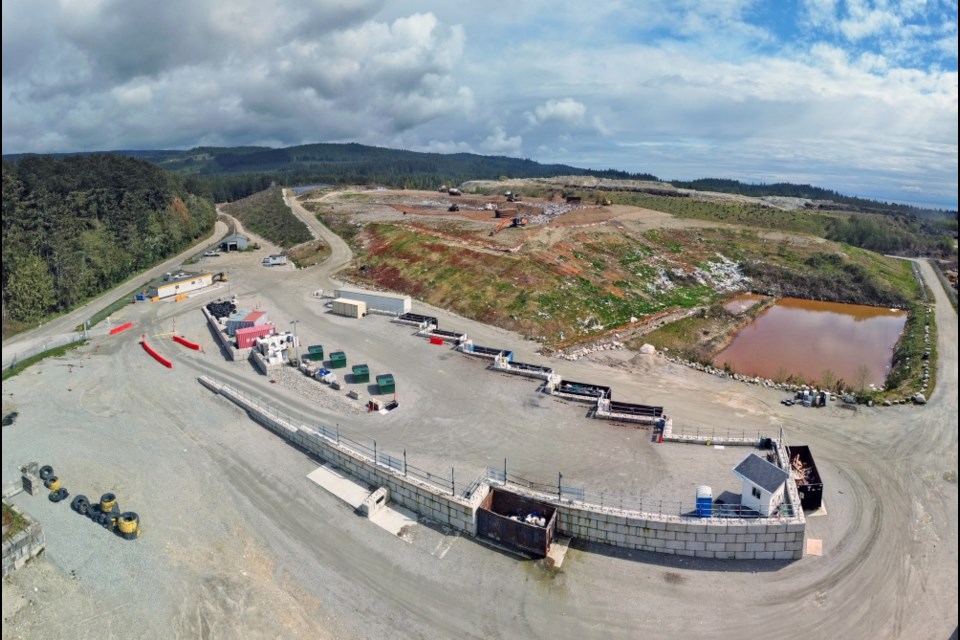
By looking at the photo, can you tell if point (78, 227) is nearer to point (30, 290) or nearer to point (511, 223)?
point (30, 290)

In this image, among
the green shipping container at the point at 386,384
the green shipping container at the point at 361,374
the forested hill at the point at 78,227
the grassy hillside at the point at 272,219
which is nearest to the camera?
the green shipping container at the point at 386,384

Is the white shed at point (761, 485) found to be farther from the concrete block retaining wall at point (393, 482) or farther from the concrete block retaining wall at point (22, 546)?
the concrete block retaining wall at point (22, 546)

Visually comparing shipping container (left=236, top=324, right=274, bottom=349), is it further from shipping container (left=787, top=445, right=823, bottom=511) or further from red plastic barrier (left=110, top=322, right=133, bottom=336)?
shipping container (left=787, top=445, right=823, bottom=511)

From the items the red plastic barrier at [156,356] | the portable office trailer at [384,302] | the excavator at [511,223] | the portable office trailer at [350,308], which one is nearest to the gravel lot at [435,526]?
the red plastic barrier at [156,356]

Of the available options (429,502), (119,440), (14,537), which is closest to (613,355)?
(429,502)

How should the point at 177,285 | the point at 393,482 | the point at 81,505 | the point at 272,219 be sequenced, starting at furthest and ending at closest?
1. the point at 272,219
2. the point at 177,285
3. the point at 393,482
4. the point at 81,505

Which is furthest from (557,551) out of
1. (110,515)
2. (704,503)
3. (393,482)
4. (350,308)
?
(350,308)
